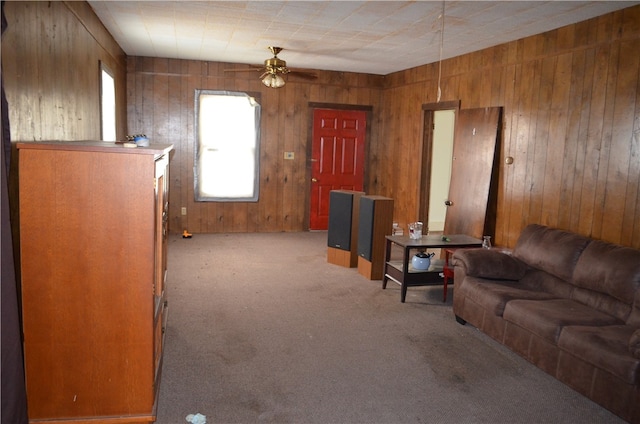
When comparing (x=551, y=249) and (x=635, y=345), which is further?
(x=551, y=249)

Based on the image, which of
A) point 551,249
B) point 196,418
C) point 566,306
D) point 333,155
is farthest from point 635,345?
point 333,155

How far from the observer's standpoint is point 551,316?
3211mm

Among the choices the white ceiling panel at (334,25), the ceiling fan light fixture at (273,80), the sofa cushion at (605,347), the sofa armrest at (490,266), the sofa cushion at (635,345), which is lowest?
the sofa cushion at (605,347)

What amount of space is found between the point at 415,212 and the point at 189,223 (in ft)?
11.0

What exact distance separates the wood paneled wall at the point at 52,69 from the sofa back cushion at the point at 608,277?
3.57 m

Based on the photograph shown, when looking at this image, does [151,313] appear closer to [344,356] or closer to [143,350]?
[143,350]

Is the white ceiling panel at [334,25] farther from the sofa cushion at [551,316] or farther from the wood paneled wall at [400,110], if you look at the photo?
the sofa cushion at [551,316]

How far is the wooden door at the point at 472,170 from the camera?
5.42 metres

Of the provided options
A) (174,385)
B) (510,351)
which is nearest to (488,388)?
(510,351)

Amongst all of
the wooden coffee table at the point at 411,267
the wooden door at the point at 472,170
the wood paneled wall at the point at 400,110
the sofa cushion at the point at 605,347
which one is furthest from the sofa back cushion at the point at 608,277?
the wooden door at the point at 472,170

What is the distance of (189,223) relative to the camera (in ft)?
25.0

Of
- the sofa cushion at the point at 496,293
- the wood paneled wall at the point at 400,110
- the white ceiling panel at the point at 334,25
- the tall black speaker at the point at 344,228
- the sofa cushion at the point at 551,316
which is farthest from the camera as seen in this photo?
the tall black speaker at the point at 344,228

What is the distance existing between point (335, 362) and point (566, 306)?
5.28ft

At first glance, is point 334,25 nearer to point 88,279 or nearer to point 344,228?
point 344,228
